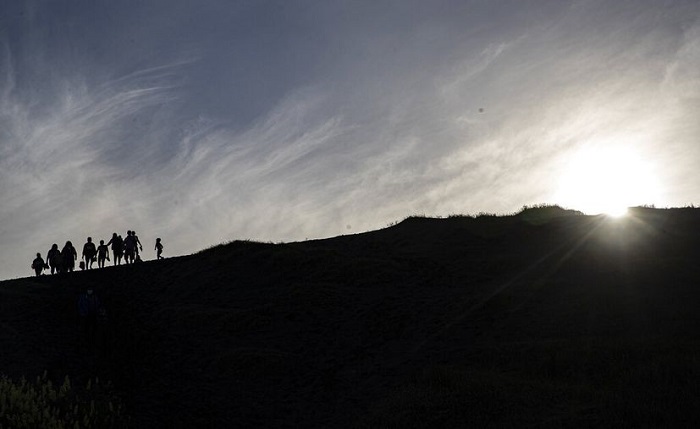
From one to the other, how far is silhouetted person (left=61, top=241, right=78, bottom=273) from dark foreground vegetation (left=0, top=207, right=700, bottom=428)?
5.23 ft

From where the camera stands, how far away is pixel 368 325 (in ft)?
71.4

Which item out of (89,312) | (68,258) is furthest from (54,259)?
(89,312)

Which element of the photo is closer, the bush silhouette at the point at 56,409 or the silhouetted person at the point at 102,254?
the bush silhouette at the point at 56,409

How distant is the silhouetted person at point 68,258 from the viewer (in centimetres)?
3297

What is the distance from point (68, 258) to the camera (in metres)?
33.0

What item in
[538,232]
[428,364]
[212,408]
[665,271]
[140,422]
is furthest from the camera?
[538,232]

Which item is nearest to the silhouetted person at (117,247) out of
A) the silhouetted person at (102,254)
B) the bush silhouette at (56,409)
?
the silhouetted person at (102,254)

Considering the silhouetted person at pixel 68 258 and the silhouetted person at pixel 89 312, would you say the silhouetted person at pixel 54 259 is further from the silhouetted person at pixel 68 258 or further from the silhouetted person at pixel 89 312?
the silhouetted person at pixel 89 312

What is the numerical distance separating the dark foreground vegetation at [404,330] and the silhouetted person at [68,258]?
159 centimetres

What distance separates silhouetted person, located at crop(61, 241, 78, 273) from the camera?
32969 mm

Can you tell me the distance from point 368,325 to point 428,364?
14.8 ft

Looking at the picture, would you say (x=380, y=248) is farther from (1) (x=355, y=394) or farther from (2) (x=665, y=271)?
(1) (x=355, y=394)

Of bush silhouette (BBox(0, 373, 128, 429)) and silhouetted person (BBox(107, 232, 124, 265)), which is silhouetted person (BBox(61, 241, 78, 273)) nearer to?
silhouetted person (BBox(107, 232, 124, 265))

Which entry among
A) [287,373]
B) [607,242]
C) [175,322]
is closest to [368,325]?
[287,373]
